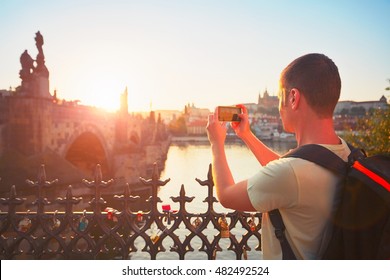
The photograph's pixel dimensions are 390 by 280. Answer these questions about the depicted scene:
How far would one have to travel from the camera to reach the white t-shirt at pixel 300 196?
1.44 meters

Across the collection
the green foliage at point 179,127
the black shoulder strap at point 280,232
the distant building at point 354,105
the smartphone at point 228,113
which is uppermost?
the distant building at point 354,105

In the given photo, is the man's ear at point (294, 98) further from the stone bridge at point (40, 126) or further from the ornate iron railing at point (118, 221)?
the stone bridge at point (40, 126)

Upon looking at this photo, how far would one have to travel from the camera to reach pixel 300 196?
1.45m

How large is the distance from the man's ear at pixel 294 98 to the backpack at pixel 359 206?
18 cm

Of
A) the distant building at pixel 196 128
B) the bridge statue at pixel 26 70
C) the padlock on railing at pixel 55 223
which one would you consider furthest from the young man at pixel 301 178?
the distant building at pixel 196 128

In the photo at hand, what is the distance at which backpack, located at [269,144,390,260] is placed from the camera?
1.42m

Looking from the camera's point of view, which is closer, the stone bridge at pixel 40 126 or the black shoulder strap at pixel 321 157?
the black shoulder strap at pixel 321 157

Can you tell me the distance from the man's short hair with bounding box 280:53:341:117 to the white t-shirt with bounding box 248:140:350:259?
6.9 inches

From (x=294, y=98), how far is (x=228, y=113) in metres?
0.50

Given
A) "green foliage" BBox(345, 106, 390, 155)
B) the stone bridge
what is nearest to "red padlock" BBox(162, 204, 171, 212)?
"green foliage" BBox(345, 106, 390, 155)

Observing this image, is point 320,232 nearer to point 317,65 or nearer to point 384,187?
point 384,187

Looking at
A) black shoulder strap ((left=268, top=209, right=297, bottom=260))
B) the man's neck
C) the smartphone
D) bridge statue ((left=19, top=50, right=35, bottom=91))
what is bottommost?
black shoulder strap ((left=268, top=209, right=297, bottom=260))

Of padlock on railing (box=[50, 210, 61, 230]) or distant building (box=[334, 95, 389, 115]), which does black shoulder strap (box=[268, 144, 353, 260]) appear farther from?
distant building (box=[334, 95, 389, 115])
